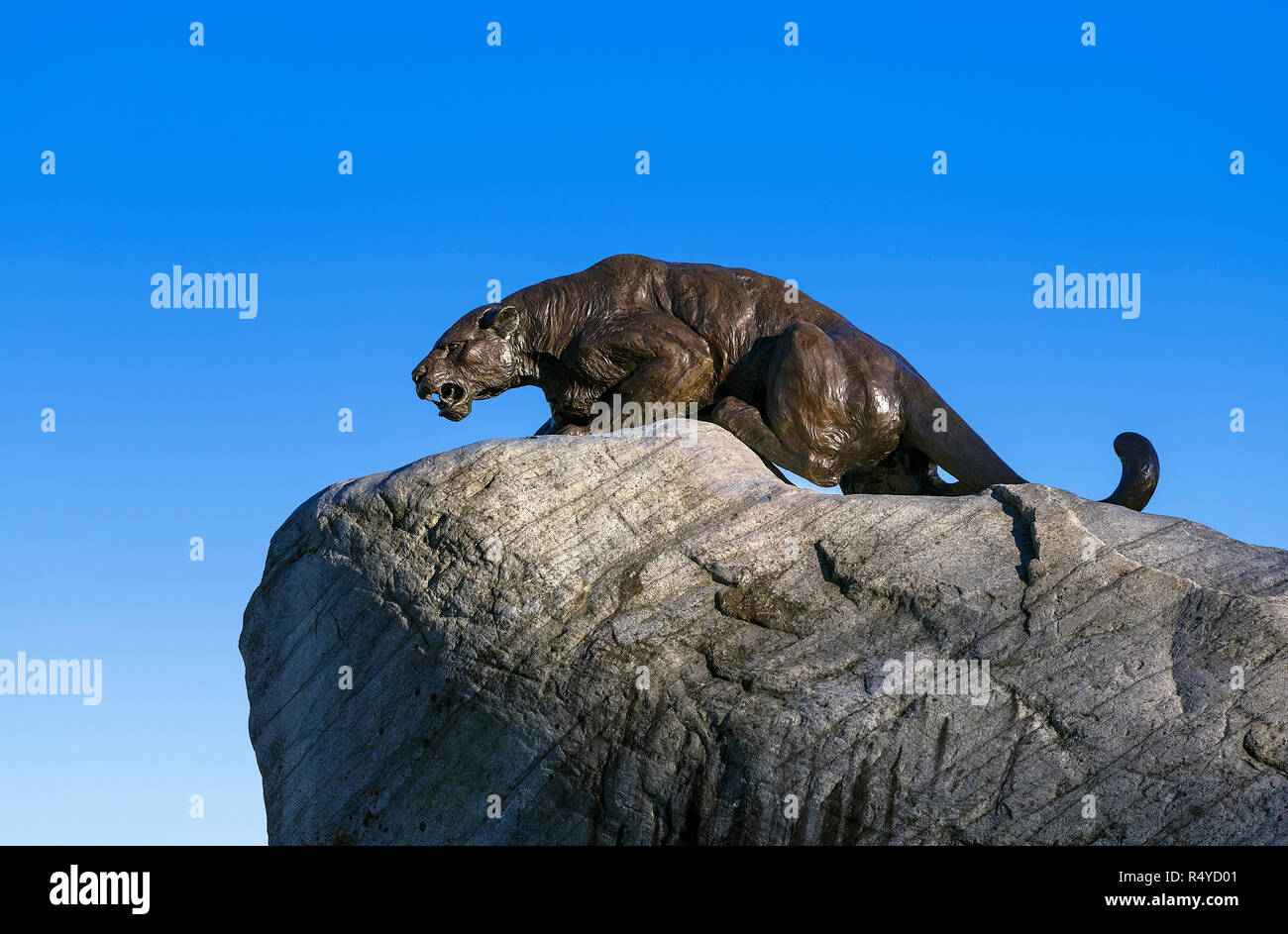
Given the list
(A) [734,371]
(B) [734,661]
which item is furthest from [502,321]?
(B) [734,661]

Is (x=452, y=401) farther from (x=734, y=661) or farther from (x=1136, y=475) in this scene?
(x=1136, y=475)

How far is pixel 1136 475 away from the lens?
384 inches

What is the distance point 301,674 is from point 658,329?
11.4 feet

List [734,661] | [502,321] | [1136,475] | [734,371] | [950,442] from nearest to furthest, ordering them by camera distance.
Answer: [734,661], [1136,475], [950,442], [734,371], [502,321]

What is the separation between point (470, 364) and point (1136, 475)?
15.6 ft

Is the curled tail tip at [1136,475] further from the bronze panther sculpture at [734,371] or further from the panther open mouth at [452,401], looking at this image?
the panther open mouth at [452,401]

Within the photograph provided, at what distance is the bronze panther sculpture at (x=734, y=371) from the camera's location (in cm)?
1013

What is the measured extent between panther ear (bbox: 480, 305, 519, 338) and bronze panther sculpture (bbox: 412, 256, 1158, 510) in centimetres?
1

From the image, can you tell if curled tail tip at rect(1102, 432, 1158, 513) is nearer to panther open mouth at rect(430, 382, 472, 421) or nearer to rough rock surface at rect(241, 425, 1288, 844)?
rough rock surface at rect(241, 425, 1288, 844)

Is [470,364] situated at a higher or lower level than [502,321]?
lower

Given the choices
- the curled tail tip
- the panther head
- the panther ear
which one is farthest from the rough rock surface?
the panther ear

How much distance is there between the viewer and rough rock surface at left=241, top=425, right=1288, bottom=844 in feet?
25.4

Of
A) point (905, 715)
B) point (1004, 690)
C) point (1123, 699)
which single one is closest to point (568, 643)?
point (905, 715)

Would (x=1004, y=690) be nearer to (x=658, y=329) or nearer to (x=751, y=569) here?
(x=751, y=569)
